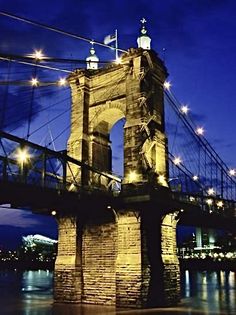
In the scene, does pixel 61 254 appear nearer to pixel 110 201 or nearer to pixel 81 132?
pixel 110 201

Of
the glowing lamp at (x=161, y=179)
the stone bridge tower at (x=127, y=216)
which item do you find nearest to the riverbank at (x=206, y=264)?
the glowing lamp at (x=161, y=179)

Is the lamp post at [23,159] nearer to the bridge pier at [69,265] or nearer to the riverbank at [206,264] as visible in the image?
the bridge pier at [69,265]

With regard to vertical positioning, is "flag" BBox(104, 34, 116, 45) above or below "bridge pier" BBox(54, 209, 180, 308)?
above

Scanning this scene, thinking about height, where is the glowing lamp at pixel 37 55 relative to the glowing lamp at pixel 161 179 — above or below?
above

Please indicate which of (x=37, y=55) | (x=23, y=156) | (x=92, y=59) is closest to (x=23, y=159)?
(x=23, y=156)

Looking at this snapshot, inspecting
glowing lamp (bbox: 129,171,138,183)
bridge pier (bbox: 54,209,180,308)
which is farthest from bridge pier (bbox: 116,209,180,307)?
glowing lamp (bbox: 129,171,138,183)

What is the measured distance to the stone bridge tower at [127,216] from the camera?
2741cm

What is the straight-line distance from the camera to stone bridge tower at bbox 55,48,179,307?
1079 inches

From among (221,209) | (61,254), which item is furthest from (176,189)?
(221,209)

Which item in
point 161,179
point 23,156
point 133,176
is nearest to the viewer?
point 23,156

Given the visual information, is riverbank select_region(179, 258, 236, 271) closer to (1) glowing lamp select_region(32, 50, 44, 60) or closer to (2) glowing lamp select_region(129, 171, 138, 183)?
(2) glowing lamp select_region(129, 171, 138, 183)

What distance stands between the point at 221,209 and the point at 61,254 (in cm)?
2125

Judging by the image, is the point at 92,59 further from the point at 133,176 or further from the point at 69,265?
the point at 69,265

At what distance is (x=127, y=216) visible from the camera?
92.6 feet
